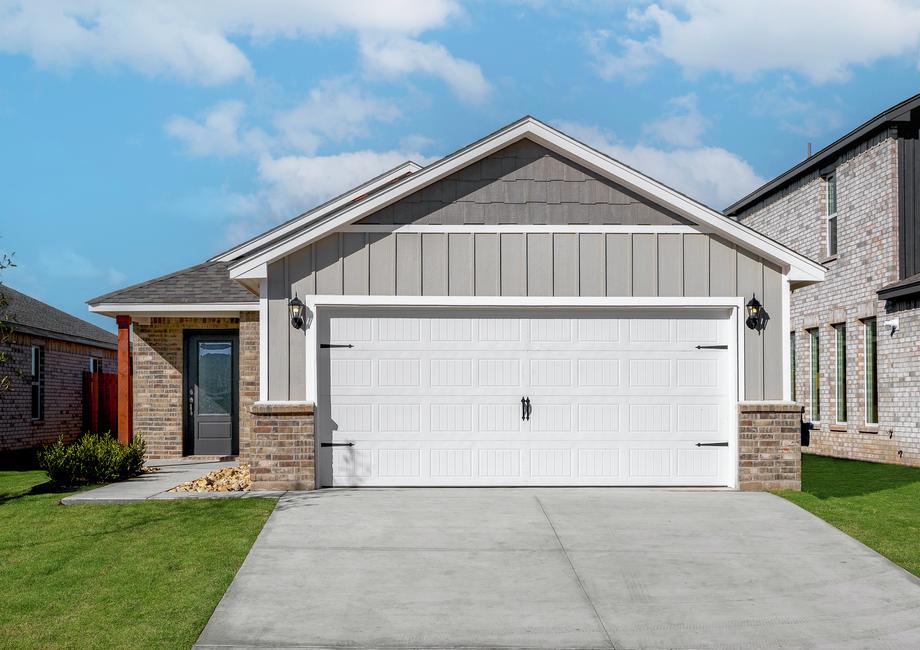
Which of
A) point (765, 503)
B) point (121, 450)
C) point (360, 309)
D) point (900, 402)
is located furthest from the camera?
point (900, 402)

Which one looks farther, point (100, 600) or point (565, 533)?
point (565, 533)

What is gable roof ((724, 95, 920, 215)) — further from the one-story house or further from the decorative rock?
the decorative rock

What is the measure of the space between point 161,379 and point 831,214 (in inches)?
565

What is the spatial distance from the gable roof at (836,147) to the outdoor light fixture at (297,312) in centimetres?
1188

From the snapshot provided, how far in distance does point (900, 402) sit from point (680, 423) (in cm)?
768

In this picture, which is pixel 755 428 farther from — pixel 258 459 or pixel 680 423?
pixel 258 459

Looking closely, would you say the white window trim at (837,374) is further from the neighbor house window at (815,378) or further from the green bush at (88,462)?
the green bush at (88,462)

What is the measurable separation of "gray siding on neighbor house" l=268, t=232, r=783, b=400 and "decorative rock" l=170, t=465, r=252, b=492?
1.30m

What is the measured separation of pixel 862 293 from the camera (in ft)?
60.7

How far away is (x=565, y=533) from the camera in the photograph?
9125mm

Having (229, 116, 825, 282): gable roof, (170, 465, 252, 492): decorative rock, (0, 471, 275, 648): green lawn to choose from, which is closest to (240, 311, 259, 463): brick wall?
(170, 465, 252, 492): decorative rock

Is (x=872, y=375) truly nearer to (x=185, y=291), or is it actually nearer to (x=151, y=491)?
(x=185, y=291)

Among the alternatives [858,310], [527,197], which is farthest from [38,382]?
[858,310]

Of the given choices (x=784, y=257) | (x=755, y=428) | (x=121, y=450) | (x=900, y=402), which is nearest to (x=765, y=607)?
(x=755, y=428)
